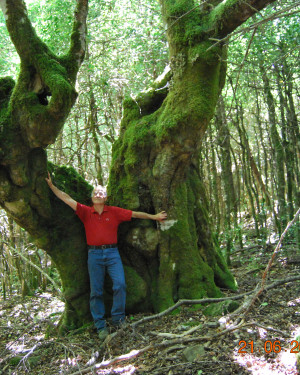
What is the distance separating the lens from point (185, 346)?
355 centimetres

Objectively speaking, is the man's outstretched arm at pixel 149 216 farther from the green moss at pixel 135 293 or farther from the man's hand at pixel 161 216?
the green moss at pixel 135 293

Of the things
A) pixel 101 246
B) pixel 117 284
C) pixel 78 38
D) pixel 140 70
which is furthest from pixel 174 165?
pixel 140 70

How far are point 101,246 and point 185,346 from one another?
6.45 ft

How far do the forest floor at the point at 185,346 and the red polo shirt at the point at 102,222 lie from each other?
1.27 metres

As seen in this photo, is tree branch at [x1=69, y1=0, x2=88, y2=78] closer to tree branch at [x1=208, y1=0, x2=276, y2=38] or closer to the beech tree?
the beech tree

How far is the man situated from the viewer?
4.85m

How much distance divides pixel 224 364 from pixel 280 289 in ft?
7.53

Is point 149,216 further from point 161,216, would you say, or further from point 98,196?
point 98,196

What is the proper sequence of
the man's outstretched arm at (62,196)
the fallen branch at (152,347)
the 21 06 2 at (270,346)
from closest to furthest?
the 21 06 2 at (270,346), the fallen branch at (152,347), the man's outstretched arm at (62,196)

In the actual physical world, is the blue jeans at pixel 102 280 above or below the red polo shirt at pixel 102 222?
below

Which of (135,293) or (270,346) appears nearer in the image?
(270,346)

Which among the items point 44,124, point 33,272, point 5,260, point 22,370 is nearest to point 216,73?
point 44,124

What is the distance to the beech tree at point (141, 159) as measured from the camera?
14.5 ft

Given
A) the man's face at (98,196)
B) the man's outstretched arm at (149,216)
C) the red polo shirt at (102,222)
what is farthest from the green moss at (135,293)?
the man's face at (98,196)
